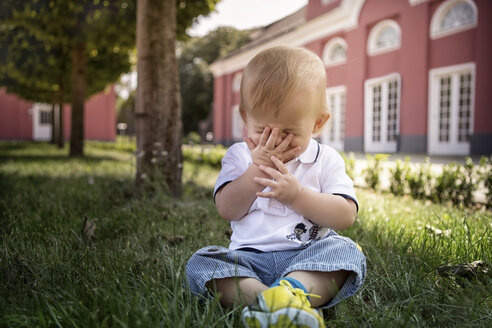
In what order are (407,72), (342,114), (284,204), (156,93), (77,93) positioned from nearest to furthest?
(284,204) → (156,93) → (77,93) → (407,72) → (342,114)

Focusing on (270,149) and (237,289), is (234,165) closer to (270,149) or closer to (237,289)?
(270,149)

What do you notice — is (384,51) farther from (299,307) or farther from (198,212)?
(299,307)

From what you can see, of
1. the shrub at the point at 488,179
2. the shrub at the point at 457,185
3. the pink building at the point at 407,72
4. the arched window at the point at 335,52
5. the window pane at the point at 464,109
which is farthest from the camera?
the arched window at the point at 335,52

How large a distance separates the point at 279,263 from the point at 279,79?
728 mm

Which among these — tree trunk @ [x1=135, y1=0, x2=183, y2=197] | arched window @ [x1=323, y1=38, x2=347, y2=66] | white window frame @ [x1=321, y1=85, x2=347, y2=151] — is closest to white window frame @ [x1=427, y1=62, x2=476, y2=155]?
white window frame @ [x1=321, y1=85, x2=347, y2=151]

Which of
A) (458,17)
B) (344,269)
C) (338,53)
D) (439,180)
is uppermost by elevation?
(458,17)

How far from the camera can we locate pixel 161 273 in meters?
1.78

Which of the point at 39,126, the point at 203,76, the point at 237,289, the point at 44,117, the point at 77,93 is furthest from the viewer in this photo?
the point at 203,76

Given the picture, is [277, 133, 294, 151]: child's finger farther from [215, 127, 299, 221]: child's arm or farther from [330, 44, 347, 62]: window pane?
[330, 44, 347, 62]: window pane

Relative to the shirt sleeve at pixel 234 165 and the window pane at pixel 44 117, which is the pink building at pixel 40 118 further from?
the shirt sleeve at pixel 234 165

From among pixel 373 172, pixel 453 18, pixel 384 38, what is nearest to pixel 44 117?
pixel 384 38

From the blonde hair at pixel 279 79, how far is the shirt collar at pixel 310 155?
202mm

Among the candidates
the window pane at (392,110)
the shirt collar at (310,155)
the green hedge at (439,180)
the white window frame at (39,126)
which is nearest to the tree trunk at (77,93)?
the green hedge at (439,180)

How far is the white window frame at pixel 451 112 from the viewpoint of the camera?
13.7 m
